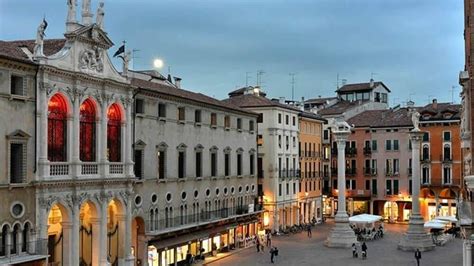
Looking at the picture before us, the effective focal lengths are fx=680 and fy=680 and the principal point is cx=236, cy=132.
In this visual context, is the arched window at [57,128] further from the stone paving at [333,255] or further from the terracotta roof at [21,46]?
the stone paving at [333,255]

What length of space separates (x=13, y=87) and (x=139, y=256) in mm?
14669

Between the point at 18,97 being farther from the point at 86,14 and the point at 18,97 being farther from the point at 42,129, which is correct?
the point at 86,14

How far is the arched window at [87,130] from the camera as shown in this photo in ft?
117

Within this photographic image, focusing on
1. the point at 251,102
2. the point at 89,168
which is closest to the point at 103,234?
the point at 89,168

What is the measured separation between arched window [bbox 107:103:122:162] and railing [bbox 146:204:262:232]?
5.58 m

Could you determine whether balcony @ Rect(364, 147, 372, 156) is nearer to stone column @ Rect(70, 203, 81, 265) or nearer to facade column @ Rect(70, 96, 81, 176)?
facade column @ Rect(70, 96, 81, 176)

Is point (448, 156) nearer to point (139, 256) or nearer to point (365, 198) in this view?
point (365, 198)

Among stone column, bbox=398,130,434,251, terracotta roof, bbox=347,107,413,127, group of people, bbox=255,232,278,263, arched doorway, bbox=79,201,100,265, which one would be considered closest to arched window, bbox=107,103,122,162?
arched doorway, bbox=79,201,100,265

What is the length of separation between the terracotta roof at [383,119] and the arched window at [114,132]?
4946 cm

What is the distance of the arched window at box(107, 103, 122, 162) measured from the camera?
37938 millimetres

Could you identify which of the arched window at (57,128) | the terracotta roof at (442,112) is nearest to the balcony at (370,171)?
the terracotta roof at (442,112)

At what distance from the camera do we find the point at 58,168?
33.3 meters

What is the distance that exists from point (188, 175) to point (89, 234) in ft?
37.6

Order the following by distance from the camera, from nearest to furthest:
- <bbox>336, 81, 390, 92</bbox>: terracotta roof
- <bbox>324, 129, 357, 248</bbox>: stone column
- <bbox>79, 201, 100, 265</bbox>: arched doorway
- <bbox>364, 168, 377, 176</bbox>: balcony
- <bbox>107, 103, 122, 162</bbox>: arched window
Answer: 1. <bbox>79, 201, 100, 265</bbox>: arched doorway
2. <bbox>107, 103, 122, 162</bbox>: arched window
3. <bbox>324, 129, 357, 248</bbox>: stone column
4. <bbox>364, 168, 377, 176</bbox>: balcony
5. <bbox>336, 81, 390, 92</bbox>: terracotta roof
